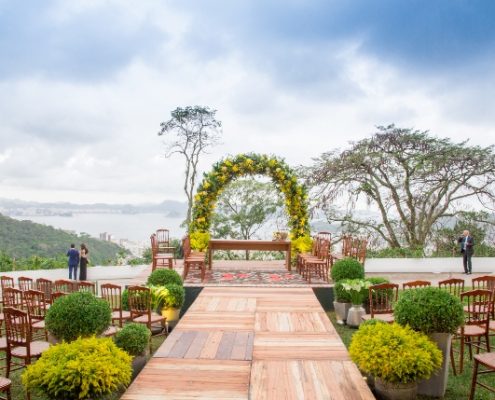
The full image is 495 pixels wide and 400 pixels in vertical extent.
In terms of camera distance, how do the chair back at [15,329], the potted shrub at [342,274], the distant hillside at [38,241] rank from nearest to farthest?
1. the chair back at [15,329]
2. the potted shrub at [342,274]
3. the distant hillside at [38,241]

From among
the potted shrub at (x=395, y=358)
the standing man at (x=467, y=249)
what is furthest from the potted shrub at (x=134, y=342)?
the standing man at (x=467, y=249)

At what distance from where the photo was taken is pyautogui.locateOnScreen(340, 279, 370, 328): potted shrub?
8.29m

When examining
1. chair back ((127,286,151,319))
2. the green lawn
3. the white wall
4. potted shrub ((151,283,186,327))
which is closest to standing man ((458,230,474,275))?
the white wall

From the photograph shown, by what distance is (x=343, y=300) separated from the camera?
869 centimetres

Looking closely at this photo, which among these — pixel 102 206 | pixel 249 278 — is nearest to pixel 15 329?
pixel 249 278

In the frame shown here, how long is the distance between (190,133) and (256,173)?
845 centimetres

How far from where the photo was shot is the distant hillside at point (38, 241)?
1921cm

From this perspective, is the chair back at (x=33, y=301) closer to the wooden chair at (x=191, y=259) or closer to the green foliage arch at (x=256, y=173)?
the wooden chair at (x=191, y=259)

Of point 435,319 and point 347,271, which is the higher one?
point 347,271

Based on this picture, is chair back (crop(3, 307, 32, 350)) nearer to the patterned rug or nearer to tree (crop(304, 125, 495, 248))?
the patterned rug

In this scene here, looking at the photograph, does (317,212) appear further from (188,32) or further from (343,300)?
(343,300)

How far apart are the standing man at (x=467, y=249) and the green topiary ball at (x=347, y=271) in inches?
247

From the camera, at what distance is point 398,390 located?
4457 millimetres

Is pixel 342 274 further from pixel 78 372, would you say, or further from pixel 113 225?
pixel 113 225
